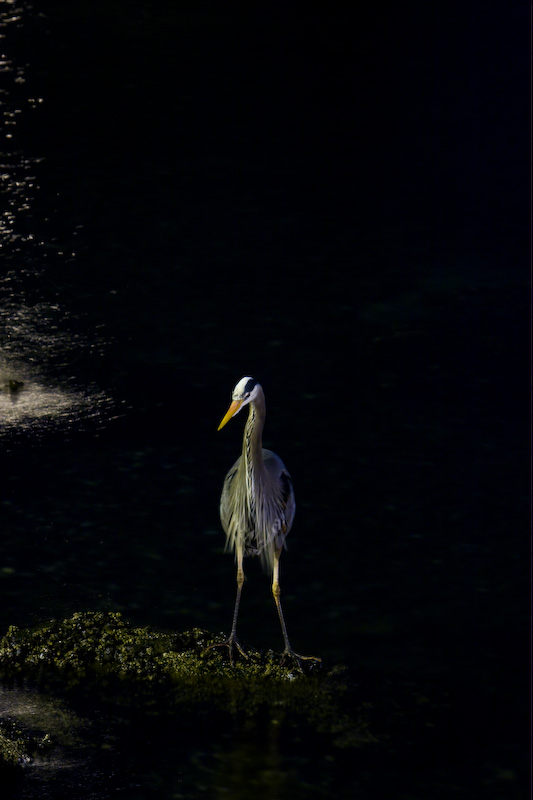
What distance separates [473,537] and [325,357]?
2.81 m

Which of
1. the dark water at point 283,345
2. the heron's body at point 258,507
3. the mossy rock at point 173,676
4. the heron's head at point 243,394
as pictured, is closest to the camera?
the mossy rock at point 173,676

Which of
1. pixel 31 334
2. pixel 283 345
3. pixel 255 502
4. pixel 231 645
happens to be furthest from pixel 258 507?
pixel 31 334

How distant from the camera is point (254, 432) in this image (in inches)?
289

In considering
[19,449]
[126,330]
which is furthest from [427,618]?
[126,330]

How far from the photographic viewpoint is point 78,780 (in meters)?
6.38

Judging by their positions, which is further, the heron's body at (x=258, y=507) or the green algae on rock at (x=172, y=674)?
the heron's body at (x=258, y=507)

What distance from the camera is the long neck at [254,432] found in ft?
24.0

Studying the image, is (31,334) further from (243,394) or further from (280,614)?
(280,614)

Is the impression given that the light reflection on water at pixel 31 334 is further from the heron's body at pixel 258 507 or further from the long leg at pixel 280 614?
the long leg at pixel 280 614

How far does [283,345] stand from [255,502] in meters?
3.92

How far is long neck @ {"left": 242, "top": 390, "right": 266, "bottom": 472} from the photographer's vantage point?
733 centimetres

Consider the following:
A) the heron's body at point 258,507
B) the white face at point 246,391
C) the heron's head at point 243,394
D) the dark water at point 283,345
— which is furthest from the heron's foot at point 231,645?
the white face at point 246,391

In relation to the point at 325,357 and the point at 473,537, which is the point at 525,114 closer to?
the point at 325,357

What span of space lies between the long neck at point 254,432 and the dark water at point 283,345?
1061 millimetres
